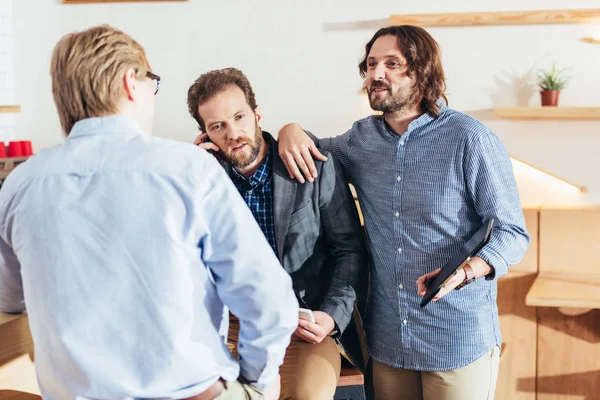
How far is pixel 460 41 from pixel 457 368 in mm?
1541

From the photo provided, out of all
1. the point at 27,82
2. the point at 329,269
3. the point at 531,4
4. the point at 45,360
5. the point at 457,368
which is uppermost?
the point at 531,4

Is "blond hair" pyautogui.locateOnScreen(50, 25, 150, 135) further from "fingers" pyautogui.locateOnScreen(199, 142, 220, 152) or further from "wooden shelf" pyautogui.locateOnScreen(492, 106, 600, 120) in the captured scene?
"wooden shelf" pyautogui.locateOnScreen(492, 106, 600, 120)

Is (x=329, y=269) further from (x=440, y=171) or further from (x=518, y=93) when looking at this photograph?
(x=518, y=93)

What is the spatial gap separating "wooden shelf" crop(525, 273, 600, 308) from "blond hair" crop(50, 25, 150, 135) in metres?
1.85

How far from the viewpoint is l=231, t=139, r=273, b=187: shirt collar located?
2062 millimetres

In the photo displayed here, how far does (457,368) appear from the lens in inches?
77.0

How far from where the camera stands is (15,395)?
1.73m

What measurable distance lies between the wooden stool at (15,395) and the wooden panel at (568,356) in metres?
2.01

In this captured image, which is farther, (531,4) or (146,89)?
(531,4)

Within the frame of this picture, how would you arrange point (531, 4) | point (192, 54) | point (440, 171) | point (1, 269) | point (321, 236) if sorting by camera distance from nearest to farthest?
point (1, 269)
point (440, 171)
point (321, 236)
point (531, 4)
point (192, 54)

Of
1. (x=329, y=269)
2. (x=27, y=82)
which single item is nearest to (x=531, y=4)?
(x=329, y=269)

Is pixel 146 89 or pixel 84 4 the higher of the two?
pixel 84 4

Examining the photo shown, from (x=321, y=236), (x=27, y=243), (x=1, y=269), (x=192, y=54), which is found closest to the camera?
(x=27, y=243)

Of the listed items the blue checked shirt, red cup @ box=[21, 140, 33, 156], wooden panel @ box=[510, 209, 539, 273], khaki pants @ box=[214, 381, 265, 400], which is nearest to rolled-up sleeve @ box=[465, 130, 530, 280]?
the blue checked shirt
